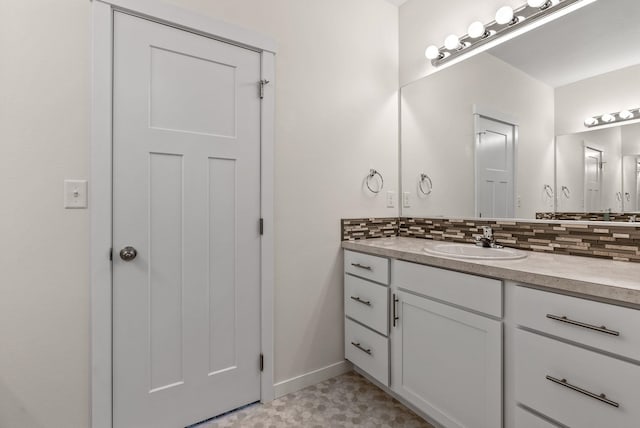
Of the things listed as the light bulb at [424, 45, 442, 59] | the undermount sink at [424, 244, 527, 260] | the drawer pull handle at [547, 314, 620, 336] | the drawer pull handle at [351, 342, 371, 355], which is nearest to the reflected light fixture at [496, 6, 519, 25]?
the light bulb at [424, 45, 442, 59]

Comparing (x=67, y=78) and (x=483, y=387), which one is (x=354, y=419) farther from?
(x=67, y=78)

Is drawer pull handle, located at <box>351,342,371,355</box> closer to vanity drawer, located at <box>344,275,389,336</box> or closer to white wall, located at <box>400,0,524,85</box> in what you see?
vanity drawer, located at <box>344,275,389,336</box>

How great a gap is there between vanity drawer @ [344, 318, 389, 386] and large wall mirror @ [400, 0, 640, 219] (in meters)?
0.94

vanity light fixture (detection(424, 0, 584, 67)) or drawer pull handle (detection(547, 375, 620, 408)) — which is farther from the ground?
vanity light fixture (detection(424, 0, 584, 67))

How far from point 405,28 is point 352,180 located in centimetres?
123

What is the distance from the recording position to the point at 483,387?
130 cm

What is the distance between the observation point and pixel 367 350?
75.0 inches

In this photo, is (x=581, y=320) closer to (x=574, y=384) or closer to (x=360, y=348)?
(x=574, y=384)

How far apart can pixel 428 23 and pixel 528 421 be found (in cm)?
232

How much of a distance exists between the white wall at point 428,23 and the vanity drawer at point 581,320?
1.63 metres

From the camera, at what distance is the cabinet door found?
1.27m

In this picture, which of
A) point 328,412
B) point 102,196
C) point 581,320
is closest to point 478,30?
point 581,320

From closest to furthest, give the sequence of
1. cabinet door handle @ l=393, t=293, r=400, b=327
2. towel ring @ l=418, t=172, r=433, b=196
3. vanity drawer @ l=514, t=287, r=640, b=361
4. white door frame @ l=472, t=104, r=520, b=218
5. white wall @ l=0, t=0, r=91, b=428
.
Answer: vanity drawer @ l=514, t=287, r=640, b=361, white wall @ l=0, t=0, r=91, b=428, cabinet door handle @ l=393, t=293, r=400, b=327, white door frame @ l=472, t=104, r=520, b=218, towel ring @ l=418, t=172, r=433, b=196

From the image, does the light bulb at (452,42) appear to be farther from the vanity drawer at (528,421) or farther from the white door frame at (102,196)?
the vanity drawer at (528,421)
